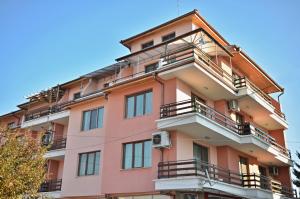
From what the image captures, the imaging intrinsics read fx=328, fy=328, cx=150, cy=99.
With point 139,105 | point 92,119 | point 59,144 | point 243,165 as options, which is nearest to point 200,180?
point 139,105

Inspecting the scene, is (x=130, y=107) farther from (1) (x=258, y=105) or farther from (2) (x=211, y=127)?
(1) (x=258, y=105)

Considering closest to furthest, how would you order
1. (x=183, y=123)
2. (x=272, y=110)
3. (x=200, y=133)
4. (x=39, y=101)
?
(x=183, y=123) < (x=200, y=133) < (x=272, y=110) < (x=39, y=101)

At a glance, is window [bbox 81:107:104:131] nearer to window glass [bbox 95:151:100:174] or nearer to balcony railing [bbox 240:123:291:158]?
window glass [bbox 95:151:100:174]

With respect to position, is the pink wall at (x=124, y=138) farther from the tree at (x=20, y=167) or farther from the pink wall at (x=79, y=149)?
the tree at (x=20, y=167)

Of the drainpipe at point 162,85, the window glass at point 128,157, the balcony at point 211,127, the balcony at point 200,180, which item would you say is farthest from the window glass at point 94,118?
the balcony at point 200,180

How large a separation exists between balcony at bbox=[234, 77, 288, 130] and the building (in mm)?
81

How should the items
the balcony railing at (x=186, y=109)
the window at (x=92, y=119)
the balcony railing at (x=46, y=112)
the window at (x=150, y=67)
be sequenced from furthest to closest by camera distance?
1. the balcony railing at (x=46, y=112)
2. the window at (x=92, y=119)
3. the window at (x=150, y=67)
4. the balcony railing at (x=186, y=109)

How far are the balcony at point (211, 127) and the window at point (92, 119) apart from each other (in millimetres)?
5927

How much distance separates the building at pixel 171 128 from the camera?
18.2 m

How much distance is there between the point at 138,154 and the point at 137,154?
0.25 ft

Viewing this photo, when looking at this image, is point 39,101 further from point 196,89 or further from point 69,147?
point 196,89

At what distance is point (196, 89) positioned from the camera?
2127 centimetres

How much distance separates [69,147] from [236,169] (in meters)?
11.9

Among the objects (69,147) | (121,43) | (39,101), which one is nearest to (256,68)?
(121,43)
